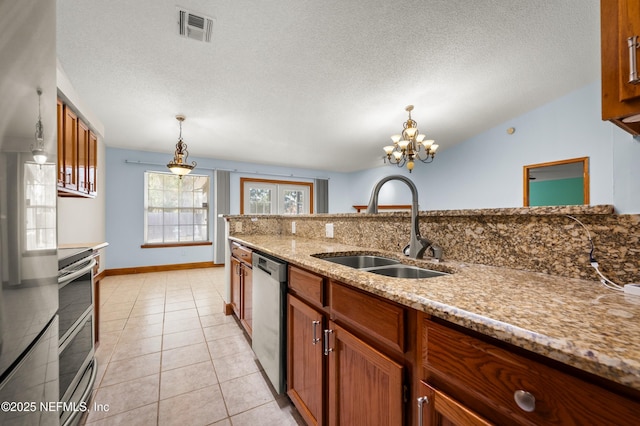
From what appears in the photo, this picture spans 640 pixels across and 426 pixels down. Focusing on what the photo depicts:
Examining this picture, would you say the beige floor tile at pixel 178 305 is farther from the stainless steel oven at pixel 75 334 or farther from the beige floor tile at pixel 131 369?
the stainless steel oven at pixel 75 334

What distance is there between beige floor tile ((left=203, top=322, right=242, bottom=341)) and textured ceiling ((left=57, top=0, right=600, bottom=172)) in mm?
2548

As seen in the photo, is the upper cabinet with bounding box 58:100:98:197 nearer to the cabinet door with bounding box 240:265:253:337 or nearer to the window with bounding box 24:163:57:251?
the cabinet door with bounding box 240:265:253:337

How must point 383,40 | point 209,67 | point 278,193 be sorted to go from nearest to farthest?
point 383,40, point 209,67, point 278,193

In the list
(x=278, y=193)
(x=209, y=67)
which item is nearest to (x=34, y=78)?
(x=209, y=67)

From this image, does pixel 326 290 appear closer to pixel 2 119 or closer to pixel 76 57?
pixel 2 119

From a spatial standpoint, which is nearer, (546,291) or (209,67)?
(546,291)

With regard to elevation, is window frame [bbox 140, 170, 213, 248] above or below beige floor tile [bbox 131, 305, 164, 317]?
above

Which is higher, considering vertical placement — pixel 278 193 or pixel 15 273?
pixel 278 193

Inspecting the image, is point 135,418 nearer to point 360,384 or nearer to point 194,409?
point 194,409

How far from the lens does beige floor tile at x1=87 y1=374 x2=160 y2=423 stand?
1.46 m

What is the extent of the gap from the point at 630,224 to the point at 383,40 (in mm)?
2045

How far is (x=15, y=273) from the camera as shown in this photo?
0.55m

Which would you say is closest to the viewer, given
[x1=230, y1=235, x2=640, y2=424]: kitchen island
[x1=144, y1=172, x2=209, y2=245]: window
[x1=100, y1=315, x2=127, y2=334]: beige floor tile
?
[x1=230, y1=235, x2=640, y2=424]: kitchen island

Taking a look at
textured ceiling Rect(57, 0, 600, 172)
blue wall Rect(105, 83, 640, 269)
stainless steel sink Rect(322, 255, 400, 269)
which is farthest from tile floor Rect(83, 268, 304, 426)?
textured ceiling Rect(57, 0, 600, 172)
